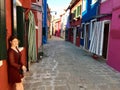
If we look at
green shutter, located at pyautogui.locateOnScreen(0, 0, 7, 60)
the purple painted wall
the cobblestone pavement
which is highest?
the purple painted wall

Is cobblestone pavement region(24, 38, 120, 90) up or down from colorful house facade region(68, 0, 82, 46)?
down

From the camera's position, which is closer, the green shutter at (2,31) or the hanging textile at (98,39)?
the green shutter at (2,31)

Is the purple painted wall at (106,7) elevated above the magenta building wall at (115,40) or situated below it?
above

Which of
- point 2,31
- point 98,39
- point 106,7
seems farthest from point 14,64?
point 106,7

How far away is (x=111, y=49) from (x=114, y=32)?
35.4 inches

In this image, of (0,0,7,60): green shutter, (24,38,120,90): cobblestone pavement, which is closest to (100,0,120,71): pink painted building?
(24,38,120,90): cobblestone pavement

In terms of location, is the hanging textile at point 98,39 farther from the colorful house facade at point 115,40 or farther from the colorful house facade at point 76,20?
the colorful house facade at point 76,20

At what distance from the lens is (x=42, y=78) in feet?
21.6

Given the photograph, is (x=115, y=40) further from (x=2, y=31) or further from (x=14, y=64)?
(x=2, y=31)

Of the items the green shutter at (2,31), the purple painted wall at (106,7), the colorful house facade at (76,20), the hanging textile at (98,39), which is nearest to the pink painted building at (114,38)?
the purple painted wall at (106,7)

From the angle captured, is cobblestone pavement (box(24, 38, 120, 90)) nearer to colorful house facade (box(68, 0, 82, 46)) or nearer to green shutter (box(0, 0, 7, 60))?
green shutter (box(0, 0, 7, 60))

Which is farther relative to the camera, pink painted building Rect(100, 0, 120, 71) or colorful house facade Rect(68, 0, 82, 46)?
colorful house facade Rect(68, 0, 82, 46)

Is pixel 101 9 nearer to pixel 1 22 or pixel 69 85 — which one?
pixel 69 85

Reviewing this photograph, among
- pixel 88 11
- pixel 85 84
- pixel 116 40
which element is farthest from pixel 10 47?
pixel 88 11
